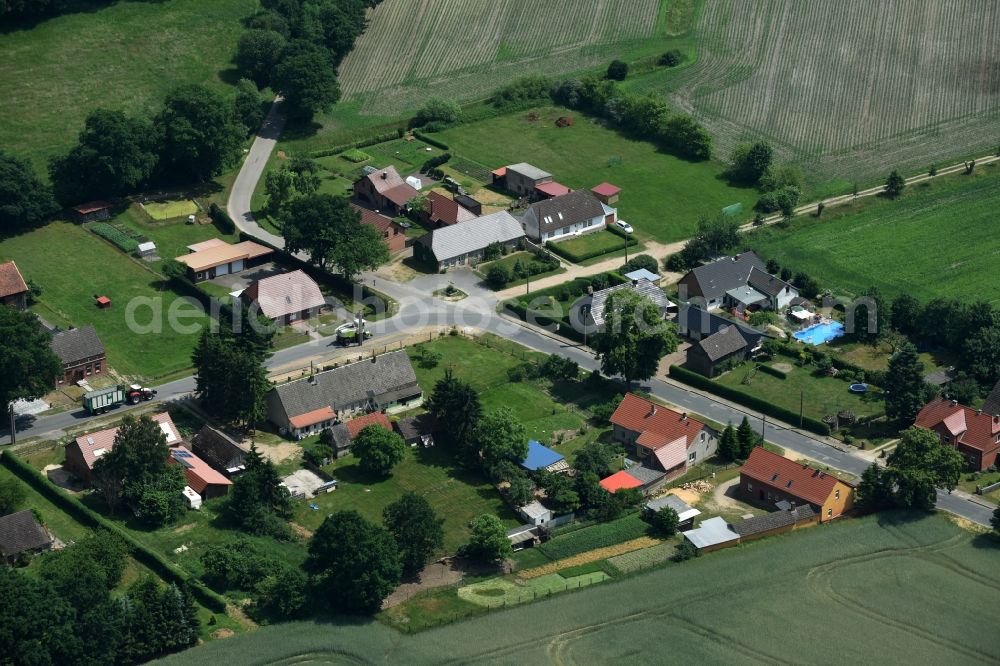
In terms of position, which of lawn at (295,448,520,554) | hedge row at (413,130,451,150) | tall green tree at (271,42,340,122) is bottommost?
lawn at (295,448,520,554)

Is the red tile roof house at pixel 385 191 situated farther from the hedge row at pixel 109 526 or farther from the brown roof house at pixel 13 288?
the hedge row at pixel 109 526

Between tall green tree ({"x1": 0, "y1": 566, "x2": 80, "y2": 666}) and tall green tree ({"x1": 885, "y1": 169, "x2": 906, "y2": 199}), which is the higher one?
tall green tree ({"x1": 885, "y1": 169, "x2": 906, "y2": 199})

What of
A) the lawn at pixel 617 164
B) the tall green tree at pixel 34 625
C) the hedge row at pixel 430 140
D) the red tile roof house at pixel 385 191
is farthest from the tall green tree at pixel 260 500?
the hedge row at pixel 430 140

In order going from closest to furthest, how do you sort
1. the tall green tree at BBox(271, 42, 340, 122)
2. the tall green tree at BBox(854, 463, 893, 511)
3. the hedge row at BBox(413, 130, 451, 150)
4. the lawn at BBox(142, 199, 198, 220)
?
the tall green tree at BBox(854, 463, 893, 511), the lawn at BBox(142, 199, 198, 220), the tall green tree at BBox(271, 42, 340, 122), the hedge row at BBox(413, 130, 451, 150)

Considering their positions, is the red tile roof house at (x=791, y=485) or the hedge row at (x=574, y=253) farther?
the hedge row at (x=574, y=253)

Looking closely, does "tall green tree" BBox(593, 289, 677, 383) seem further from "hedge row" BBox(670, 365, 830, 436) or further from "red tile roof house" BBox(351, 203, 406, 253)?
"red tile roof house" BBox(351, 203, 406, 253)

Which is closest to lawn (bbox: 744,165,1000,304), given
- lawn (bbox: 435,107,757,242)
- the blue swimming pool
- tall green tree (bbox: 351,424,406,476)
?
the blue swimming pool

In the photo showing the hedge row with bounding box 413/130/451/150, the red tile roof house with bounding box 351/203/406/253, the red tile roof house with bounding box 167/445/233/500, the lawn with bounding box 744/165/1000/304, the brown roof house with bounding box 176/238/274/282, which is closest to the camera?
the red tile roof house with bounding box 167/445/233/500

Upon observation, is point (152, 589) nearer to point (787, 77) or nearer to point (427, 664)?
point (427, 664)
